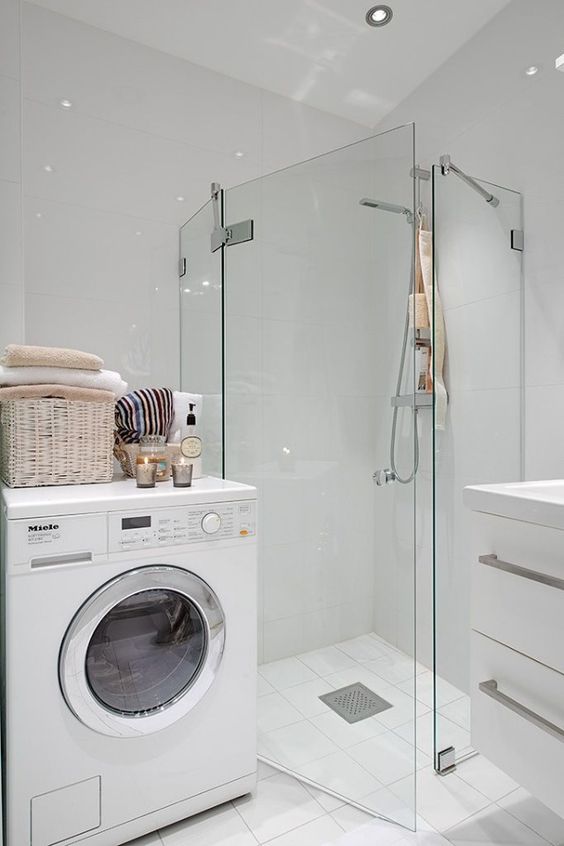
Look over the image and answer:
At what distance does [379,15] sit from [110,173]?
3.97 ft

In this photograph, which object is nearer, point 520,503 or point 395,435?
point 520,503

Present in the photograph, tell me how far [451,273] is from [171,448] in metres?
1.22

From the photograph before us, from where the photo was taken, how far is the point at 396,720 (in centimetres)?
153

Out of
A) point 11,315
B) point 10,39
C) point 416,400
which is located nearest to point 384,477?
point 416,400

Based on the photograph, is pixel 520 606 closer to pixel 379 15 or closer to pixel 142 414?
pixel 142 414

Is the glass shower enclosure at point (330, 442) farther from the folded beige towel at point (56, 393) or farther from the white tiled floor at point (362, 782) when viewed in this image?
the folded beige towel at point (56, 393)

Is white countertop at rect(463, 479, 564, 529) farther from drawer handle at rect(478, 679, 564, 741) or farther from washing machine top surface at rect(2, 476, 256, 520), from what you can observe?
washing machine top surface at rect(2, 476, 256, 520)

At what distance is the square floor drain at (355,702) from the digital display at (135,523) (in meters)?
0.85

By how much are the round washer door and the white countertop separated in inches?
30.0

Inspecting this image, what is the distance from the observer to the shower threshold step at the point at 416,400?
4.95 feet

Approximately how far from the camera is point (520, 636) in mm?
1134

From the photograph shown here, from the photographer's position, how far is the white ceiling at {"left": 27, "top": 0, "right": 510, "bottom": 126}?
196 centimetres

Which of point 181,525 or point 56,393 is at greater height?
point 56,393

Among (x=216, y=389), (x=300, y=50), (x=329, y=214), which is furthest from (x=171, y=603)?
(x=300, y=50)
